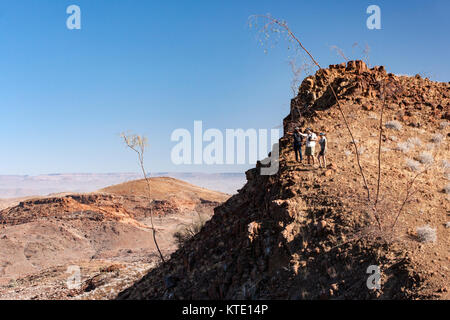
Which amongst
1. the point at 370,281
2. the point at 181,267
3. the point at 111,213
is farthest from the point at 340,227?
the point at 111,213

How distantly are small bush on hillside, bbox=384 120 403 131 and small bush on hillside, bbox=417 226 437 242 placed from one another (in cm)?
508

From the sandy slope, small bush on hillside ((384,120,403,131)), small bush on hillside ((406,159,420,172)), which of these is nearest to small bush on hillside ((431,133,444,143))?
small bush on hillside ((384,120,403,131))

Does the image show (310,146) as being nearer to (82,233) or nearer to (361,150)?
(361,150)

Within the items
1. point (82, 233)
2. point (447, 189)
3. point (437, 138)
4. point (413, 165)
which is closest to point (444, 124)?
point (437, 138)

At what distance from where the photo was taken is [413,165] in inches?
374

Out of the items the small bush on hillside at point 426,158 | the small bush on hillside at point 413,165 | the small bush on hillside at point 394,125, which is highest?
the small bush on hillside at point 394,125

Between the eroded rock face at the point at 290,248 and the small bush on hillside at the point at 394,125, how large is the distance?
845 millimetres

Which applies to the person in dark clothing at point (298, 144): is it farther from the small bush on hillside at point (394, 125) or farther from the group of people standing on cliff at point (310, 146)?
the small bush on hillside at point (394, 125)

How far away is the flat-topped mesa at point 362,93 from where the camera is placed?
1187 centimetres

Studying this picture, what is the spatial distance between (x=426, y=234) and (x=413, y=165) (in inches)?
128

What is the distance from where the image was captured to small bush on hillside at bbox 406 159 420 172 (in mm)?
9399

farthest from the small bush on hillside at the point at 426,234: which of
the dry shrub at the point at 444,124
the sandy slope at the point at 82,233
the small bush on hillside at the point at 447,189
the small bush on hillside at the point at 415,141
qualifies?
the sandy slope at the point at 82,233

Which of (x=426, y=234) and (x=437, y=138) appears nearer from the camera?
(x=426, y=234)

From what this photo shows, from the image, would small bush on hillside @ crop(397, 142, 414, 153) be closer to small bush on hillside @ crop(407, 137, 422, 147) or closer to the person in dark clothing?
small bush on hillside @ crop(407, 137, 422, 147)
